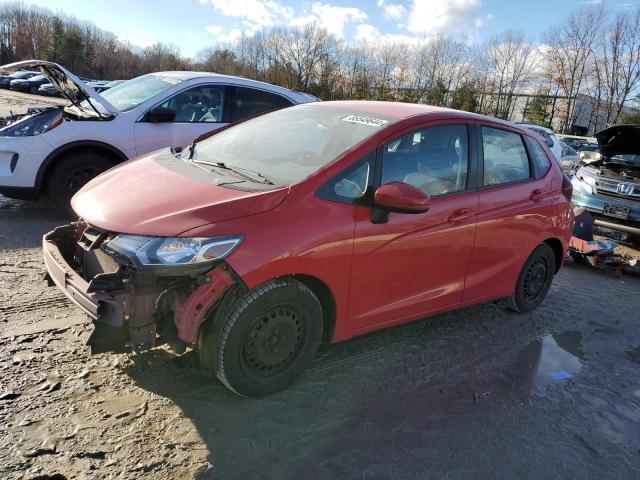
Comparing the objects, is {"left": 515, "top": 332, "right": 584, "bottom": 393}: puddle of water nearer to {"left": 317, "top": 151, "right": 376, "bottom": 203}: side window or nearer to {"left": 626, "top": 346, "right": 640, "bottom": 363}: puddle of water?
{"left": 626, "top": 346, "right": 640, "bottom": 363}: puddle of water

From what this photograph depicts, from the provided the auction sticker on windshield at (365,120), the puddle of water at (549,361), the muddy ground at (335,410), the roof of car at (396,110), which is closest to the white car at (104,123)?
the muddy ground at (335,410)

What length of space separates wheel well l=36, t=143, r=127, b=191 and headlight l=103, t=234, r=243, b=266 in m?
3.81

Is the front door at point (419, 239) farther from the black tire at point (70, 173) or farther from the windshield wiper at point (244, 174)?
the black tire at point (70, 173)

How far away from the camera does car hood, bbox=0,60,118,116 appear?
17.8 feet

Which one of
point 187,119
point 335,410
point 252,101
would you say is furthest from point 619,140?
point 335,410

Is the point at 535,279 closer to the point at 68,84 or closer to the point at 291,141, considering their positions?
the point at 291,141

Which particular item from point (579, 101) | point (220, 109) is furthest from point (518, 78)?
point (220, 109)

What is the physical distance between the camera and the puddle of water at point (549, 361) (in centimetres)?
372

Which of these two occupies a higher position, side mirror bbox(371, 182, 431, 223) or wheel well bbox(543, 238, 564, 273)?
side mirror bbox(371, 182, 431, 223)

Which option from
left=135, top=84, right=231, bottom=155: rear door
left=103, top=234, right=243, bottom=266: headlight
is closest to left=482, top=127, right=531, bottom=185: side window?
left=103, top=234, right=243, bottom=266: headlight

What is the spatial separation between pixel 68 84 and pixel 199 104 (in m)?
1.52

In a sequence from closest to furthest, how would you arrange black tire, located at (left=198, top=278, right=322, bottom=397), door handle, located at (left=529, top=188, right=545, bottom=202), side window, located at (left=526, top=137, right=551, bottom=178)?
black tire, located at (left=198, top=278, right=322, bottom=397)
door handle, located at (left=529, top=188, right=545, bottom=202)
side window, located at (left=526, top=137, right=551, bottom=178)

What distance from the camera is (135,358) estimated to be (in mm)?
3354

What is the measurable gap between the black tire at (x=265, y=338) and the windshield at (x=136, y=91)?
440 centimetres
